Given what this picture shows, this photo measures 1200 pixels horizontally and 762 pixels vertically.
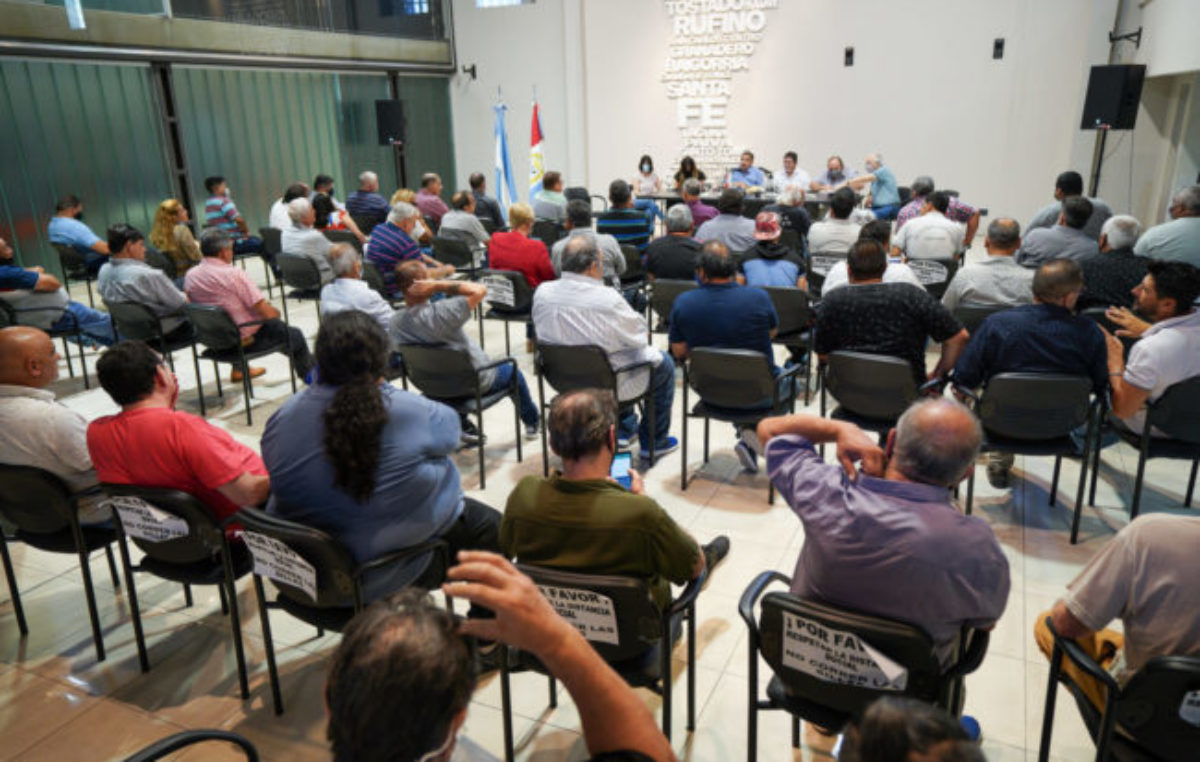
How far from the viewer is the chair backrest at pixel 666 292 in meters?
5.13

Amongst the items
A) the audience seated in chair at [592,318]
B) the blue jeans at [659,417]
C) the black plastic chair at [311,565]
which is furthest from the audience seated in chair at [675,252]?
the black plastic chair at [311,565]

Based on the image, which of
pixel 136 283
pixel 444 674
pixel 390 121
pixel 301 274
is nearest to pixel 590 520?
pixel 444 674

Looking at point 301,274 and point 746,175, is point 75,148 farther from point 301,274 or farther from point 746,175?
point 746,175

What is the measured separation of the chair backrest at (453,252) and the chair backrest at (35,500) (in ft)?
15.0

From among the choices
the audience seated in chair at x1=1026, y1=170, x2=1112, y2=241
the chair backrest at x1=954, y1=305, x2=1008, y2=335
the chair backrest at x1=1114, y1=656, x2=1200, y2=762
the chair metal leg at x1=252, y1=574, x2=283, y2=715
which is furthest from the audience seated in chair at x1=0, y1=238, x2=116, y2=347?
the audience seated in chair at x1=1026, y1=170, x2=1112, y2=241

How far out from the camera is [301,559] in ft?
7.29

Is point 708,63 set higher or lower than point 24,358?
higher

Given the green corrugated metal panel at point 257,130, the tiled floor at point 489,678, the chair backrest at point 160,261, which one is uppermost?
the green corrugated metal panel at point 257,130

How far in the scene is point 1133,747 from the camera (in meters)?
1.76

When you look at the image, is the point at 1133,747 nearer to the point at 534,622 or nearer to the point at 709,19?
the point at 534,622

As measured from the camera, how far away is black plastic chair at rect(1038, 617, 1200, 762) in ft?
5.12

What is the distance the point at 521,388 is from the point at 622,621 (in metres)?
2.71

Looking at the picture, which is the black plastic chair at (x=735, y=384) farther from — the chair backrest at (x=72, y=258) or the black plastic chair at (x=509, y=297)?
the chair backrest at (x=72, y=258)

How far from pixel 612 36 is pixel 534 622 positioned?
1333cm
